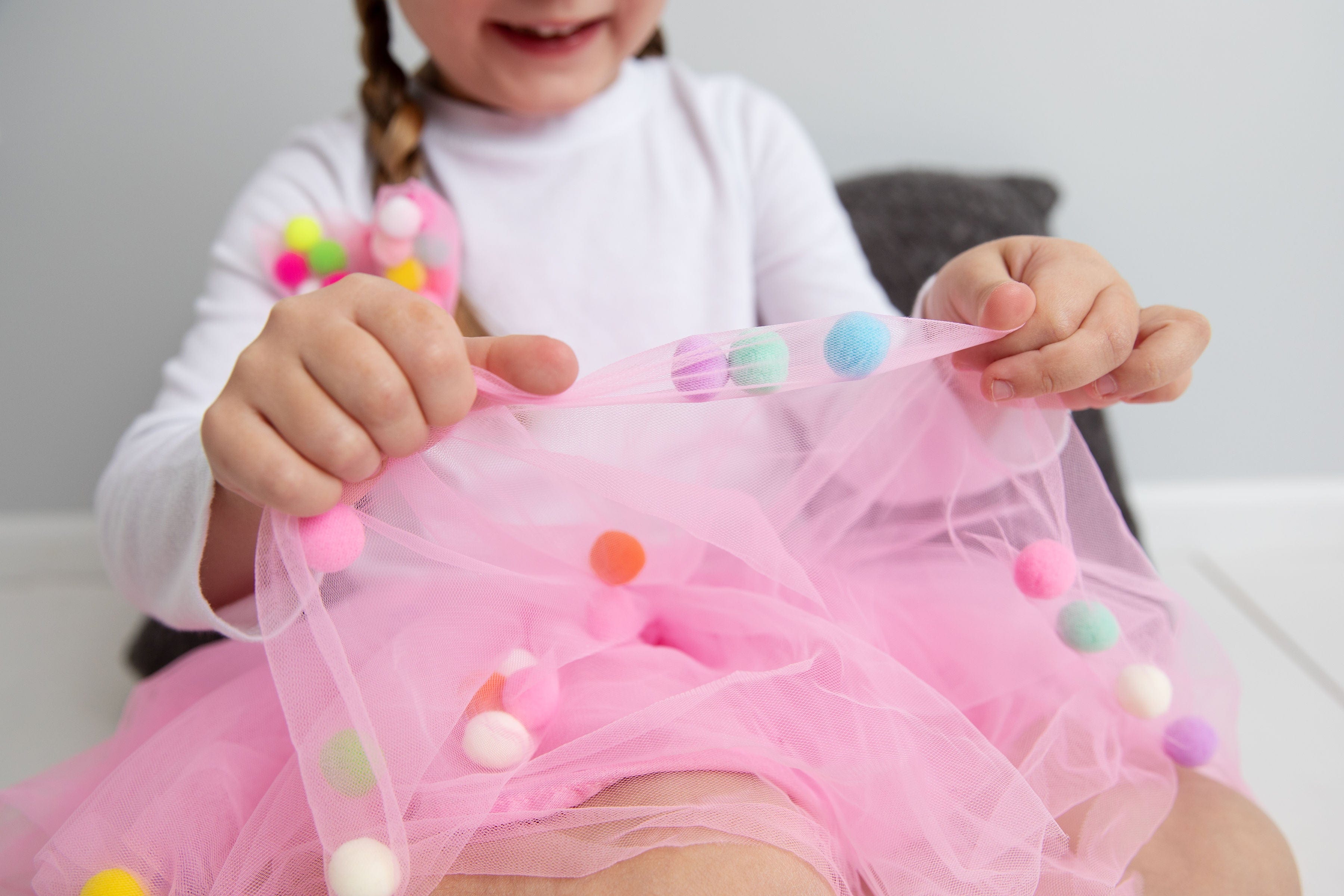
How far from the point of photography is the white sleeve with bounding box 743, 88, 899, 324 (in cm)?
72

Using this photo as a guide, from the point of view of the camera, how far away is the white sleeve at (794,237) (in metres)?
0.72

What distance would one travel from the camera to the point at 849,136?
3.25 feet

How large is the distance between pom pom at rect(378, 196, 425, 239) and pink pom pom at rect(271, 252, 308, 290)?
0.06 m

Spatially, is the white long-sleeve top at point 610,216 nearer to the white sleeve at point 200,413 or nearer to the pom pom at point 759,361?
the white sleeve at point 200,413

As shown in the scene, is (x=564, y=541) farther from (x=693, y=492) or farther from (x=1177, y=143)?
(x=1177, y=143)

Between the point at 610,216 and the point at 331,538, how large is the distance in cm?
39

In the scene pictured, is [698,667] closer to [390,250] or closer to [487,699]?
[487,699]

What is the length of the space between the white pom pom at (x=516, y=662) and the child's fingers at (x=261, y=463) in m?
0.12

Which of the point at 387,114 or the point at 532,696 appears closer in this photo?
the point at 532,696

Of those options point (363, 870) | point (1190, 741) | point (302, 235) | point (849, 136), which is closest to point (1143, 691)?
point (1190, 741)

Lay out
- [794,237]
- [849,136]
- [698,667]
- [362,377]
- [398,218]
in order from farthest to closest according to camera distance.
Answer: [849,136], [794,237], [398,218], [698,667], [362,377]

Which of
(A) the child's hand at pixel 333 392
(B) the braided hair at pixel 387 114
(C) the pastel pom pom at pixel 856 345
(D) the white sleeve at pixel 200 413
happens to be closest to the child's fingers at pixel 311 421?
(A) the child's hand at pixel 333 392

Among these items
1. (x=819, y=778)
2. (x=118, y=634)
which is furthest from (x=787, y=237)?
(x=118, y=634)

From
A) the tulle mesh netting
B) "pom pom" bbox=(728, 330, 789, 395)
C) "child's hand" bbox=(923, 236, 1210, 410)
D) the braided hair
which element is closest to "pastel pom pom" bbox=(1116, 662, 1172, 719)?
the tulle mesh netting
